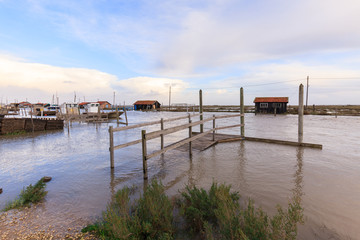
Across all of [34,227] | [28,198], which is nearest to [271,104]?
[28,198]

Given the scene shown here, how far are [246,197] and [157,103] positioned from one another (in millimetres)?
81171

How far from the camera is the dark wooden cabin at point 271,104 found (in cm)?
4596

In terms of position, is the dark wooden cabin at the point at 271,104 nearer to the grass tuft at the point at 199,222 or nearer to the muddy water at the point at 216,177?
the muddy water at the point at 216,177

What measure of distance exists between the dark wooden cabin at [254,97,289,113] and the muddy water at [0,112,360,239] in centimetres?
3984

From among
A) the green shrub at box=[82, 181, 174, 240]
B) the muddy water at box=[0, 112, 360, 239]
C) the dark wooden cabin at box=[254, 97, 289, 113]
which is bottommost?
the muddy water at box=[0, 112, 360, 239]

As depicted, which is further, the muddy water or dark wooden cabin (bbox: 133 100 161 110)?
dark wooden cabin (bbox: 133 100 161 110)

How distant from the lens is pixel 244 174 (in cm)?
627

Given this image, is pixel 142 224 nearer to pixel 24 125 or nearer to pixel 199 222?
pixel 199 222

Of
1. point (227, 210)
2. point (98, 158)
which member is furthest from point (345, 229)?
point (98, 158)

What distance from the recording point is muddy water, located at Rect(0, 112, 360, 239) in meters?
3.93

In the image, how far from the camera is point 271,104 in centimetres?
4725

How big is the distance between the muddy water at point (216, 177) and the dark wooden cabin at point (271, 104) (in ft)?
131

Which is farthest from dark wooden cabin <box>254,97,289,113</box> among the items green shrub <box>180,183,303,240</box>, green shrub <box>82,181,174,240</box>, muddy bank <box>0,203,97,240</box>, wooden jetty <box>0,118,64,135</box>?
muddy bank <box>0,203,97,240</box>

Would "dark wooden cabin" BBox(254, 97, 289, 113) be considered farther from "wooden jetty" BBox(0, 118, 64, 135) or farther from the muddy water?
"wooden jetty" BBox(0, 118, 64, 135)
